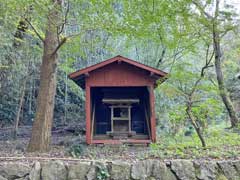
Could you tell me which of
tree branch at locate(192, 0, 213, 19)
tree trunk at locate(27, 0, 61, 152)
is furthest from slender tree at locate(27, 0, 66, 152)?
tree branch at locate(192, 0, 213, 19)

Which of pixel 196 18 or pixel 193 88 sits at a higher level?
pixel 196 18

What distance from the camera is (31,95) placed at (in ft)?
34.8

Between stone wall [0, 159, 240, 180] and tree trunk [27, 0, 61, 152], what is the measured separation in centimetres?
146

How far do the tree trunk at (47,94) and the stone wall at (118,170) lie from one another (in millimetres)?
1461

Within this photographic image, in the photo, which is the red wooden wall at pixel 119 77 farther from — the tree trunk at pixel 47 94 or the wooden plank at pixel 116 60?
the tree trunk at pixel 47 94

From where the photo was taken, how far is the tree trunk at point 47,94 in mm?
5789

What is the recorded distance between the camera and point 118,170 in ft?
14.3

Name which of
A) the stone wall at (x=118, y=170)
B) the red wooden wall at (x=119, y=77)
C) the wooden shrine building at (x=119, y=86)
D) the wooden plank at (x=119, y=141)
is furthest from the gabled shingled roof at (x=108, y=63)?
Answer: the stone wall at (x=118, y=170)

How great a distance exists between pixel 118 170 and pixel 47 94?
259 cm

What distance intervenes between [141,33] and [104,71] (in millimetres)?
1471

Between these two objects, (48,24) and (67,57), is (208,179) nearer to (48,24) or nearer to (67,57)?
(48,24)

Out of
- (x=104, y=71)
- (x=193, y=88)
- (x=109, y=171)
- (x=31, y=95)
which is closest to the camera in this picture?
(x=109, y=171)

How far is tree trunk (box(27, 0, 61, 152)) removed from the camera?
579cm

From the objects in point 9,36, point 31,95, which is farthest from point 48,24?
point 31,95
